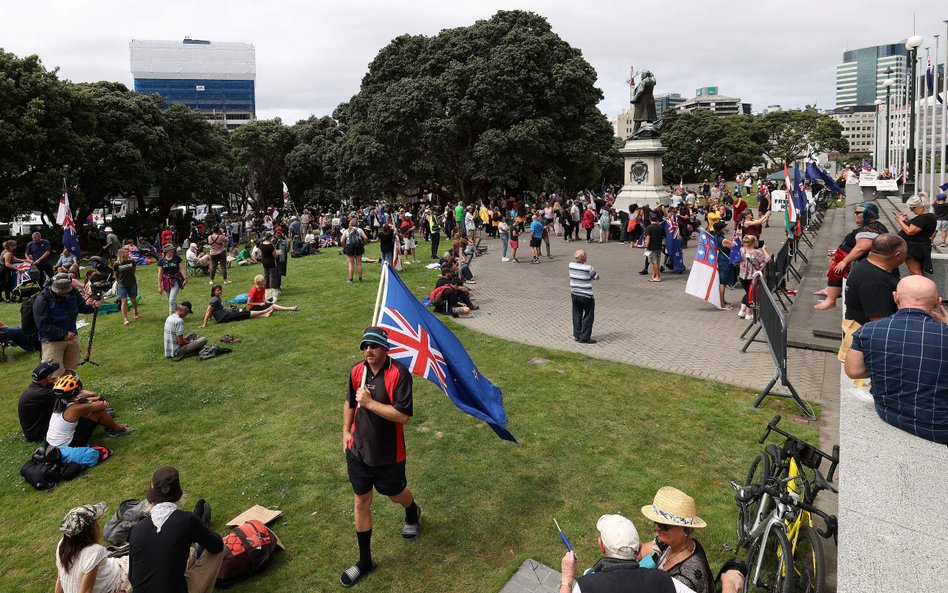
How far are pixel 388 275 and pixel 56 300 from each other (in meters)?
6.79

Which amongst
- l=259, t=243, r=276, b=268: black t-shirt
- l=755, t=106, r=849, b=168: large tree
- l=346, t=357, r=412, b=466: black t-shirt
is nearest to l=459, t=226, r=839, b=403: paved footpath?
Answer: l=259, t=243, r=276, b=268: black t-shirt

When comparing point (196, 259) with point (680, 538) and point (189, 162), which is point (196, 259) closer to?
point (189, 162)

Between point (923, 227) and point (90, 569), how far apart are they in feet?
40.5

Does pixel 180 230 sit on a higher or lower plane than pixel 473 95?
lower

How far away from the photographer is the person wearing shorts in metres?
5.09

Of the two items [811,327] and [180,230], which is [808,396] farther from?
[180,230]

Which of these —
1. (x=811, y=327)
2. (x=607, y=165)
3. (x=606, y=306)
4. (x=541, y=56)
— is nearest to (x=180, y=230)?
(x=541, y=56)

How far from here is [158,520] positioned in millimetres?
4594

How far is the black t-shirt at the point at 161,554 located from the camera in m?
4.50

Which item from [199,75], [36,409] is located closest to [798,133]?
[36,409]

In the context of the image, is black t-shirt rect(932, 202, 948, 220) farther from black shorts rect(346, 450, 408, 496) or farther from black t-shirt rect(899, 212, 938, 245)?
black shorts rect(346, 450, 408, 496)

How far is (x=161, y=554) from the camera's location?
14.9 ft

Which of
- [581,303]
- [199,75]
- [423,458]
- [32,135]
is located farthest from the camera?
[199,75]

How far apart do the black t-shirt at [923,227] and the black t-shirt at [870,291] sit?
5816 millimetres
